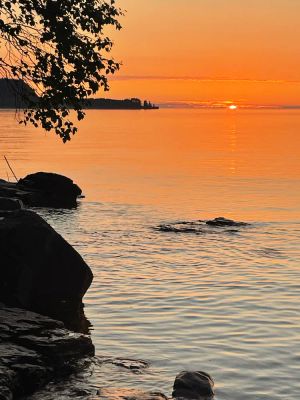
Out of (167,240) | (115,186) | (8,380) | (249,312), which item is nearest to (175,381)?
(8,380)

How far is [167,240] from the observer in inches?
1208

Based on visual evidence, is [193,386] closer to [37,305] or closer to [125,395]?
[125,395]

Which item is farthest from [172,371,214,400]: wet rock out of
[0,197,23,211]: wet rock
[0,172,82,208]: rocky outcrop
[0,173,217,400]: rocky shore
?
[0,172,82,208]: rocky outcrop

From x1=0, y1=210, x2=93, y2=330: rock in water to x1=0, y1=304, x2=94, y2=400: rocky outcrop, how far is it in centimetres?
190

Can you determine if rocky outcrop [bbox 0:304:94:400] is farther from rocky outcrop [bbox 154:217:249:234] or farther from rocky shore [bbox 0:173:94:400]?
rocky outcrop [bbox 154:217:249:234]

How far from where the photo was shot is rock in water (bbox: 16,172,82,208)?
4272 cm

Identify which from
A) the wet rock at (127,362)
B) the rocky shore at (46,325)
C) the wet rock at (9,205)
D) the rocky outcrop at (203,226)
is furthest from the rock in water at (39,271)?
the rocky outcrop at (203,226)

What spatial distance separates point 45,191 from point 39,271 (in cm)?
2547

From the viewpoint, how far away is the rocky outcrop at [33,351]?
13.0 metres

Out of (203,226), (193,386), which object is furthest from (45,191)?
(193,386)

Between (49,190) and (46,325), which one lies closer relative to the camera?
(46,325)

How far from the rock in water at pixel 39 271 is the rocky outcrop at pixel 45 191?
22571mm

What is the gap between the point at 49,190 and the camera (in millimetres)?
44156

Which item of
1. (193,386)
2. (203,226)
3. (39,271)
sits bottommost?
(203,226)
